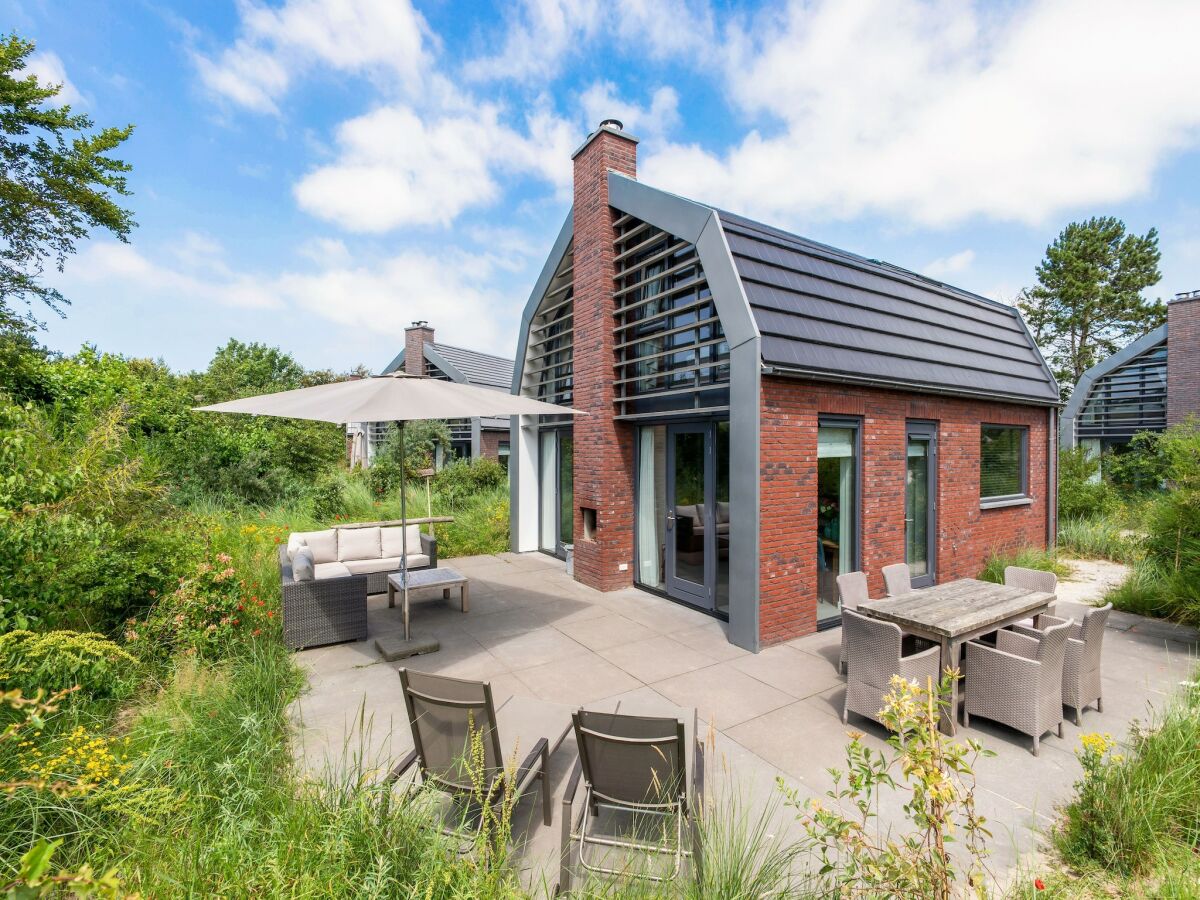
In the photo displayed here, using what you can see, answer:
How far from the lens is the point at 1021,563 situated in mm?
8867

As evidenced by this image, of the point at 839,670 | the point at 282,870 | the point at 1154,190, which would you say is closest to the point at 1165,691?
the point at 839,670

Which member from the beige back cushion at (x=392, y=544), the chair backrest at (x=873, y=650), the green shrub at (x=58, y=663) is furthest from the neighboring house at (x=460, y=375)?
the chair backrest at (x=873, y=650)

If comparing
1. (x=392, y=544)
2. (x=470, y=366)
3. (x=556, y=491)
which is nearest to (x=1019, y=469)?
(x=556, y=491)

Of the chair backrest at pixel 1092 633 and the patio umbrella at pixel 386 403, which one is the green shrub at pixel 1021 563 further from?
the patio umbrella at pixel 386 403

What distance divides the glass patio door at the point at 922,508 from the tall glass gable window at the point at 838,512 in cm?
150

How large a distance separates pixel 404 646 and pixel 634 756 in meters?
4.08

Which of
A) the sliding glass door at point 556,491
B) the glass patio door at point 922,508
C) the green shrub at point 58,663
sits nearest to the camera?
the green shrub at point 58,663

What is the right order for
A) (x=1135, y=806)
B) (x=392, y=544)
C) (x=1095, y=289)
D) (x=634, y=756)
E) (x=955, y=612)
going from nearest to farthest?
(x=634, y=756)
(x=1135, y=806)
(x=955, y=612)
(x=392, y=544)
(x=1095, y=289)

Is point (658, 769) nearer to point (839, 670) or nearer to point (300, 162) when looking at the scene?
point (839, 670)

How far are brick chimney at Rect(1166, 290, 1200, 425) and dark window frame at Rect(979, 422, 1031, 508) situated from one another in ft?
36.7

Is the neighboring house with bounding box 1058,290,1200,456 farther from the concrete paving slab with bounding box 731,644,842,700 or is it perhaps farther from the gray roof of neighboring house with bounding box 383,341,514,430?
the gray roof of neighboring house with bounding box 383,341,514,430

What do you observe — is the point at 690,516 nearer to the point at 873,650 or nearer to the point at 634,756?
the point at 873,650

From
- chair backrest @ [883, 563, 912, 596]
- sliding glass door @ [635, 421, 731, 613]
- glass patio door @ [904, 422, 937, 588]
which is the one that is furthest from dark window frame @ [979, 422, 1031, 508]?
sliding glass door @ [635, 421, 731, 613]

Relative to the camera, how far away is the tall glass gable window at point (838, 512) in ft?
23.8
